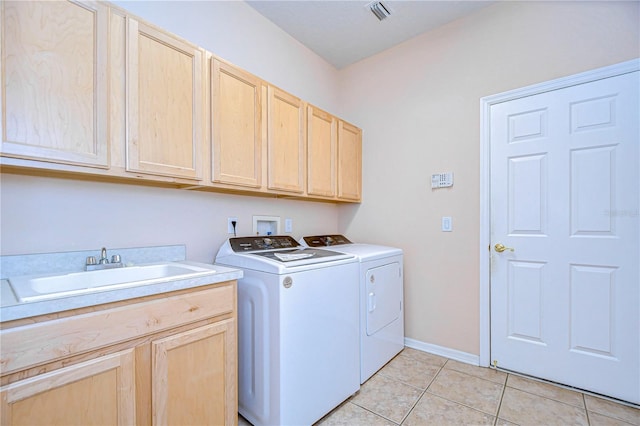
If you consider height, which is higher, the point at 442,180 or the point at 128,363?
the point at 442,180

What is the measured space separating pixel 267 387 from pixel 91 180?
1.42 meters

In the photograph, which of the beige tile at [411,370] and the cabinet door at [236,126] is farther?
the beige tile at [411,370]

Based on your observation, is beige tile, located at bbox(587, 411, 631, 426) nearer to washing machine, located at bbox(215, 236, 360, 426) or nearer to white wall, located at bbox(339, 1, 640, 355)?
white wall, located at bbox(339, 1, 640, 355)

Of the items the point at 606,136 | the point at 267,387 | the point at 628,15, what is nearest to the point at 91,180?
the point at 267,387

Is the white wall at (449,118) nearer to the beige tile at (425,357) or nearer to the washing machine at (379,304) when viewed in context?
the beige tile at (425,357)

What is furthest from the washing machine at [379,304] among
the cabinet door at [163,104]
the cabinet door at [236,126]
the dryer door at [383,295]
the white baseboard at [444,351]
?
the cabinet door at [163,104]

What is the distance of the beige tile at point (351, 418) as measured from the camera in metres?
1.58

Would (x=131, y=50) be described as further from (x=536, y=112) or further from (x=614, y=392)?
(x=614, y=392)

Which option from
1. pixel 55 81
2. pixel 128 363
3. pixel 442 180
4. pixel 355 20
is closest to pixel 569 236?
pixel 442 180

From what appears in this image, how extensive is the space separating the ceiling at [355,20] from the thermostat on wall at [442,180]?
51.5 inches

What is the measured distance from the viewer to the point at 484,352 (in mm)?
2160

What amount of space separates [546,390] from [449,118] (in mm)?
2115

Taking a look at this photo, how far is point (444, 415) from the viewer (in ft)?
5.35

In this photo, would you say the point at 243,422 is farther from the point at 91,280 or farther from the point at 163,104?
the point at 163,104
